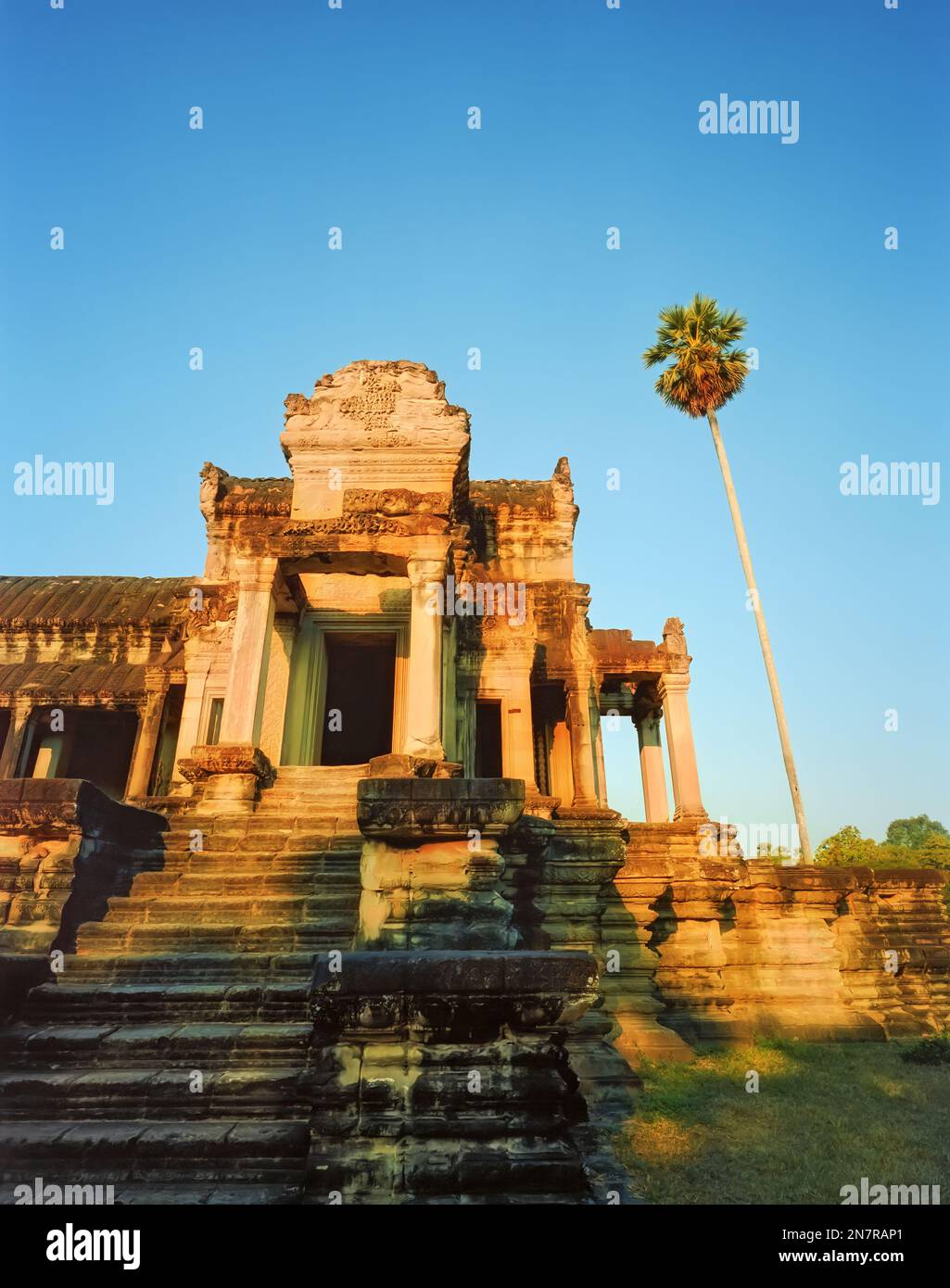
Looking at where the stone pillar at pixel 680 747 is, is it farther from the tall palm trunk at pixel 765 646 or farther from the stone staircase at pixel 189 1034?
the stone staircase at pixel 189 1034

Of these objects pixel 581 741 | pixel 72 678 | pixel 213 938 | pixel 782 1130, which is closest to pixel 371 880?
pixel 213 938

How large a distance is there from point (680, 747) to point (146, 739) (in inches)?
Answer: 490

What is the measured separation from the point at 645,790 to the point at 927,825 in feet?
180

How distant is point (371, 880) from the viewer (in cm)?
438

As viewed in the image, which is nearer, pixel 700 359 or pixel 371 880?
pixel 371 880

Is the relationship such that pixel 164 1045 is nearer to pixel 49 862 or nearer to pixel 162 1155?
pixel 162 1155

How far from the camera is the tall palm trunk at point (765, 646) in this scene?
16047 mm

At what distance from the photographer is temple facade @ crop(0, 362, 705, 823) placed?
11.1 meters

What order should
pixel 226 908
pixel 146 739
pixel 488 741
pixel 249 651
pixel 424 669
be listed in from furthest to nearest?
pixel 488 741 → pixel 146 739 → pixel 249 651 → pixel 424 669 → pixel 226 908

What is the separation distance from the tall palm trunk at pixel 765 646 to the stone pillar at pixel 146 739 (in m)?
14.9

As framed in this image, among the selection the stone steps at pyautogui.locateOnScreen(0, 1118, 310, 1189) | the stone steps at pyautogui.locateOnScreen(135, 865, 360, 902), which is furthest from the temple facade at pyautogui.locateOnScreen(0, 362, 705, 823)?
the stone steps at pyautogui.locateOnScreen(0, 1118, 310, 1189)

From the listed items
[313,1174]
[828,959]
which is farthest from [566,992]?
[828,959]

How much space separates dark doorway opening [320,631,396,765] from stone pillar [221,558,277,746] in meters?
5.62

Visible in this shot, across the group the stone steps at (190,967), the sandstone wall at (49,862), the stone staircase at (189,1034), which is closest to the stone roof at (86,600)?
the sandstone wall at (49,862)
